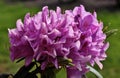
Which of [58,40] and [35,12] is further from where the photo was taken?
[35,12]

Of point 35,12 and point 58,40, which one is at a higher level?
point 58,40

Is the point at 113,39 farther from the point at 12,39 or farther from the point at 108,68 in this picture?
the point at 12,39

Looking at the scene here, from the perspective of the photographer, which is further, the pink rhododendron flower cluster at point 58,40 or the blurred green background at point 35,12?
the blurred green background at point 35,12

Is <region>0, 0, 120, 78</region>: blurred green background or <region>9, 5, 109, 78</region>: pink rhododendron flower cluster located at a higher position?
<region>9, 5, 109, 78</region>: pink rhododendron flower cluster

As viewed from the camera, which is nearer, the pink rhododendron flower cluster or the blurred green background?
the pink rhododendron flower cluster
